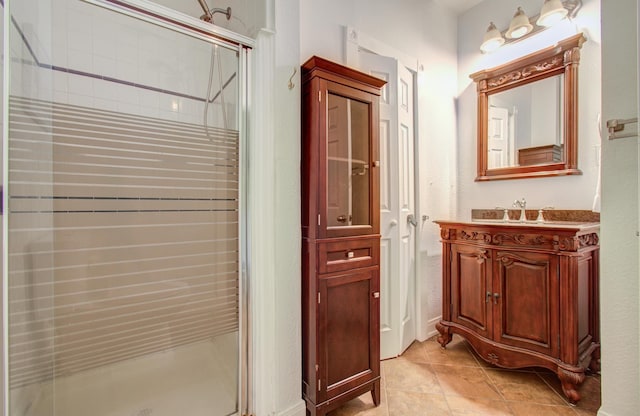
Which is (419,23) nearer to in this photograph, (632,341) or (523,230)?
(523,230)

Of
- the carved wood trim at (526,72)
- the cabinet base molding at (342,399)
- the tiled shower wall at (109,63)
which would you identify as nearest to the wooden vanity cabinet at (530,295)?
the cabinet base molding at (342,399)

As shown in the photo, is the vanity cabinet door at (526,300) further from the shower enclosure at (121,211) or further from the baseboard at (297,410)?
the shower enclosure at (121,211)

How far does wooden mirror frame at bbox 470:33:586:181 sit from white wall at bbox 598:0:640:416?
765 mm

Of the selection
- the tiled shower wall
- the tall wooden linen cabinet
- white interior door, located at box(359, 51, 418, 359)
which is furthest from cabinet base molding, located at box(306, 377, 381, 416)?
the tiled shower wall

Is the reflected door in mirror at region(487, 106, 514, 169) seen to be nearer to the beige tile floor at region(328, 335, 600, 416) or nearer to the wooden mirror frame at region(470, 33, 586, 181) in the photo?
the wooden mirror frame at region(470, 33, 586, 181)

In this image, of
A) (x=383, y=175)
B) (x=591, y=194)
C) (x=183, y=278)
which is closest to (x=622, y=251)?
(x=591, y=194)

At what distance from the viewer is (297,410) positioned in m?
1.39

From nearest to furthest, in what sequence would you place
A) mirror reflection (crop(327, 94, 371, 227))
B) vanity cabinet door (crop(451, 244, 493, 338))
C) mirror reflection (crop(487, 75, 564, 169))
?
mirror reflection (crop(327, 94, 371, 227)), vanity cabinet door (crop(451, 244, 493, 338)), mirror reflection (crop(487, 75, 564, 169))

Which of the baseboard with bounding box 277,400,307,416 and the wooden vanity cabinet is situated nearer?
the baseboard with bounding box 277,400,307,416

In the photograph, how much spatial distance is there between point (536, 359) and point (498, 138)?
1656 mm

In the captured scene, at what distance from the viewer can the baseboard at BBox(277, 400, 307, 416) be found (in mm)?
1365

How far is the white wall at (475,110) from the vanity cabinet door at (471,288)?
698 mm

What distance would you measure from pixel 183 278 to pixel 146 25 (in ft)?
3.73

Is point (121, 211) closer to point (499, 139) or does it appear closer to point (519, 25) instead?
point (499, 139)
